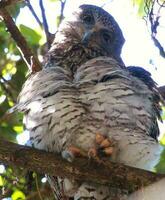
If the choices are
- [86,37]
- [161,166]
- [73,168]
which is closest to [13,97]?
[86,37]

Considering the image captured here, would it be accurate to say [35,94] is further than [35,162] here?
Yes

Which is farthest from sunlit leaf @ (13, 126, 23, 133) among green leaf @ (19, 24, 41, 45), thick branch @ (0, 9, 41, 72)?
green leaf @ (19, 24, 41, 45)

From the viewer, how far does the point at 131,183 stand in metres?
2.32

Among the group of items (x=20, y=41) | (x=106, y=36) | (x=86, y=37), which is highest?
(x=20, y=41)

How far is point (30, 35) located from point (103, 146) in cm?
141

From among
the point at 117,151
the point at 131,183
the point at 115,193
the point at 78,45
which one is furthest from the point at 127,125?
the point at 78,45

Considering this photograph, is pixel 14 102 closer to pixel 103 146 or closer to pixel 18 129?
pixel 18 129

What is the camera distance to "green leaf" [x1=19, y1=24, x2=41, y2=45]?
389 centimetres

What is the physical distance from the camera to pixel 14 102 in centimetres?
364

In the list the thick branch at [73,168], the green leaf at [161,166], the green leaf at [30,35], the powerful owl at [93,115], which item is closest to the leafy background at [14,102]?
the green leaf at [30,35]

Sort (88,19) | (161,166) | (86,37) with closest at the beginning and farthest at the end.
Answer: (161,166) < (86,37) < (88,19)

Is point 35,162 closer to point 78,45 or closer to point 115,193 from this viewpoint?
point 115,193

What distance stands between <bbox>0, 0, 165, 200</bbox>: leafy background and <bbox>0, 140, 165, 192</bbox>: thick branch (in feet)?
1.68

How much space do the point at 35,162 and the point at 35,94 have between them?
74 cm
